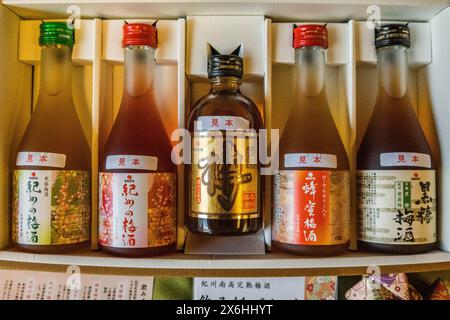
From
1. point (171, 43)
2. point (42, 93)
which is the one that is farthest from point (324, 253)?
point (42, 93)

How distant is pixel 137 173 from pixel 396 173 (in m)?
0.44

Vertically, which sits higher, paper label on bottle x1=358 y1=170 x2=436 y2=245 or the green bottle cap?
the green bottle cap

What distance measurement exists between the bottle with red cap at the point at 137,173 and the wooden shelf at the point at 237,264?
A: 26 mm

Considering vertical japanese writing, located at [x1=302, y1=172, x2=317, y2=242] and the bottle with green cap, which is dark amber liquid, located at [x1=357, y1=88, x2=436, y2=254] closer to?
vertical japanese writing, located at [x1=302, y1=172, x2=317, y2=242]

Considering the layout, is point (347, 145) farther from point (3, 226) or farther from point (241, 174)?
point (3, 226)

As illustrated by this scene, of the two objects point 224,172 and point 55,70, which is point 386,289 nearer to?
point 224,172

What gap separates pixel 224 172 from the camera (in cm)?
65

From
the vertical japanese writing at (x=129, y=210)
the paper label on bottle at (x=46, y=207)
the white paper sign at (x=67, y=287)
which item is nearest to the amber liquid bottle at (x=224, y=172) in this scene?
the vertical japanese writing at (x=129, y=210)

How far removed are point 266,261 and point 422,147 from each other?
36 centimetres

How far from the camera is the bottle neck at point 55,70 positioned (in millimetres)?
731

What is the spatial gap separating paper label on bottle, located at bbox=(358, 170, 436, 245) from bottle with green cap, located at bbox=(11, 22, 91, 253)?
517mm

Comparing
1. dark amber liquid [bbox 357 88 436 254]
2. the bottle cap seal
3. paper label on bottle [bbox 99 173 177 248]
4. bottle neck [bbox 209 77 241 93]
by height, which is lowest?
paper label on bottle [bbox 99 173 177 248]

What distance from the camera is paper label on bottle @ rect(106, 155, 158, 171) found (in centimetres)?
65

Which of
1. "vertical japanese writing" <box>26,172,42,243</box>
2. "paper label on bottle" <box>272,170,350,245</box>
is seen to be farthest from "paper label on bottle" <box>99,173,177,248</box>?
"paper label on bottle" <box>272,170,350,245</box>
